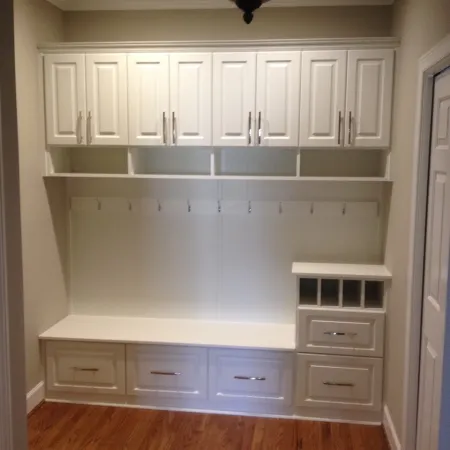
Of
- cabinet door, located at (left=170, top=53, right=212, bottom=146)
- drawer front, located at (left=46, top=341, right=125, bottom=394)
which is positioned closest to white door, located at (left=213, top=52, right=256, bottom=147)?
cabinet door, located at (left=170, top=53, right=212, bottom=146)

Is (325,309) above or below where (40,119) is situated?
below

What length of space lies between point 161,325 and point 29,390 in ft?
3.10

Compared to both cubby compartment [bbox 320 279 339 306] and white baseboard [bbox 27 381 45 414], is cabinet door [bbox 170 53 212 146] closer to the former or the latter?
cubby compartment [bbox 320 279 339 306]

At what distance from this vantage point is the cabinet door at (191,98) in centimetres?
323

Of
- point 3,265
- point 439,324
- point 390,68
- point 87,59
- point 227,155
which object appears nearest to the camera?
point 3,265

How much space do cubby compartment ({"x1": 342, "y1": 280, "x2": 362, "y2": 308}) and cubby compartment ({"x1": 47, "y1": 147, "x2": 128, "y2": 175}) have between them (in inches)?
69.5

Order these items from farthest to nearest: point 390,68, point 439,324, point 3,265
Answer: point 390,68, point 439,324, point 3,265

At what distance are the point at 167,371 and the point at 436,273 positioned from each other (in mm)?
1887

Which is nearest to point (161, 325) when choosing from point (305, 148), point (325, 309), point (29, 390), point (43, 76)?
point (29, 390)

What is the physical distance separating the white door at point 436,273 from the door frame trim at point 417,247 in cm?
5

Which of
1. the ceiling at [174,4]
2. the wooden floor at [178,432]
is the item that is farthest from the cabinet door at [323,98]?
the wooden floor at [178,432]

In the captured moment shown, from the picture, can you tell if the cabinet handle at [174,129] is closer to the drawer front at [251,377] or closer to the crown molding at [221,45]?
the crown molding at [221,45]

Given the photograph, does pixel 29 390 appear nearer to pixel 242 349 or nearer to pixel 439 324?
pixel 242 349

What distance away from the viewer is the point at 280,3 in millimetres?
3375
